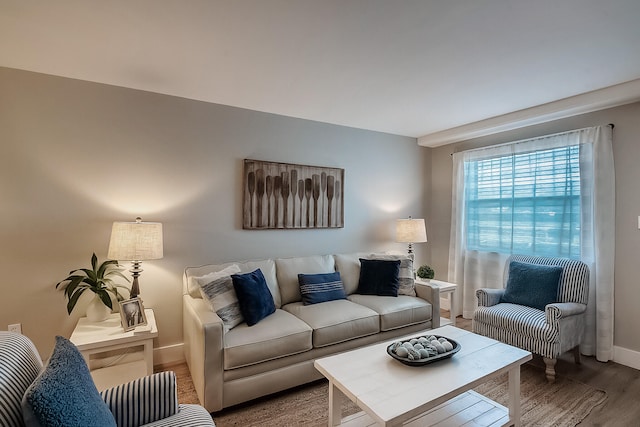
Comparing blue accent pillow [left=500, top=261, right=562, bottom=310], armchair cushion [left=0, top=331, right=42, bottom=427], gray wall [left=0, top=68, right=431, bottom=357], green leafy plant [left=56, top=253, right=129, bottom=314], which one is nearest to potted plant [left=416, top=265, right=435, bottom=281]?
blue accent pillow [left=500, top=261, right=562, bottom=310]

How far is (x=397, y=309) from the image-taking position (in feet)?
9.61

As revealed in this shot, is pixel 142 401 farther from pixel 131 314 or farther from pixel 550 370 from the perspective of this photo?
pixel 550 370

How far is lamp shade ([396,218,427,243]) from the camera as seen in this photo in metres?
3.84

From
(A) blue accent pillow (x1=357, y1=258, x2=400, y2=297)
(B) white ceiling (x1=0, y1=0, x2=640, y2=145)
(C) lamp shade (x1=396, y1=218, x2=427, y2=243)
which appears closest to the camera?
(B) white ceiling (x1=0, y1=0, x2=640, y2=145)

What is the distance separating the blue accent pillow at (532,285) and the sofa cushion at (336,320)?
1490 mm

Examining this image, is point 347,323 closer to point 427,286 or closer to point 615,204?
point 427,286

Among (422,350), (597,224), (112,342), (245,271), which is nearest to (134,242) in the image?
(112,342)

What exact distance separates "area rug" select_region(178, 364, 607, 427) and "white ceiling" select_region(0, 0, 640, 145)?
242 cm

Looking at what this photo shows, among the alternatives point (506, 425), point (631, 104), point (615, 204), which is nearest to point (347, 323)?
point (506, 425)

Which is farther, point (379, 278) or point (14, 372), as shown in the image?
point (379, 278)

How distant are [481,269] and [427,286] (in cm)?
109

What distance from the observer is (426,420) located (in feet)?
6.11

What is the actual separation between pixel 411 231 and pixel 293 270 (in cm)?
159

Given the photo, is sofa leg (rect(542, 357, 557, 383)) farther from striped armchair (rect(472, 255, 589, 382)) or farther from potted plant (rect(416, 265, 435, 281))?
potted plant (rect(416, 265, 435, 281))
